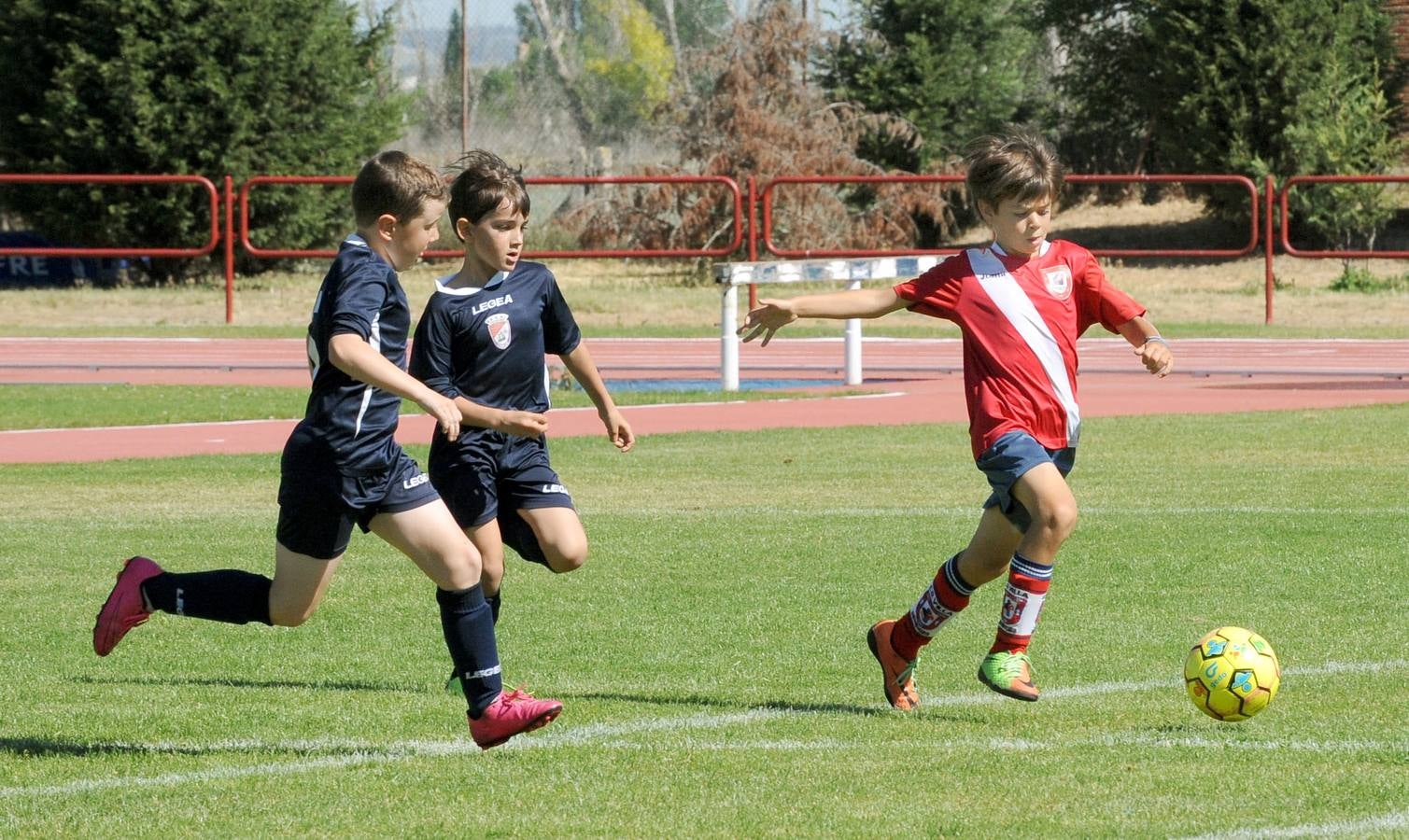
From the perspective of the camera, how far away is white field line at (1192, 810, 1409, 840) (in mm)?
4090

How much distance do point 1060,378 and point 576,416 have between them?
9671 mm

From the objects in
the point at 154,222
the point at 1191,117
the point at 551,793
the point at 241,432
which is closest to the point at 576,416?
the point at 241,432

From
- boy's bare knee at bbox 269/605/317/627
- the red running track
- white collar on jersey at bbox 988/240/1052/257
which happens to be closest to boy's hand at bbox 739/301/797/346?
white collar on jersey at bbox 988/240/1052/257

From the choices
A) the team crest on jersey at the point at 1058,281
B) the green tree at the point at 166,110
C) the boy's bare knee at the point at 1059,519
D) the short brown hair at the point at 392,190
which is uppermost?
the green tree at the point at 166,110

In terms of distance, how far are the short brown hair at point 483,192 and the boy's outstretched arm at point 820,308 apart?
869 mm

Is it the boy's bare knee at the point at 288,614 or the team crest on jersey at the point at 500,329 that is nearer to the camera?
the boy's bare knee at the point at 288,614

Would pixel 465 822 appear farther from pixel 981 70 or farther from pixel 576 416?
pixel 981 70

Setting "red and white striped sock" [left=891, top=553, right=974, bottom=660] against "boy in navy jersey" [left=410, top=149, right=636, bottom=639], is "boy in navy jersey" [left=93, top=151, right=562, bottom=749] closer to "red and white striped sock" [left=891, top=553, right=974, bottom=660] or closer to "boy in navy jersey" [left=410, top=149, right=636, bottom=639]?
"boy in navy jersey" [left=410, top=149, right=636, bottom=639]

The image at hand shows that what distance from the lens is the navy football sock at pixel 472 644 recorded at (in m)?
5.10

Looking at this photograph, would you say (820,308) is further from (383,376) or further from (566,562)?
(383,376)

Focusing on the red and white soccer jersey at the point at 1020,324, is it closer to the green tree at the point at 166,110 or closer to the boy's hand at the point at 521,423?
the boy's hand at the point at 521,423

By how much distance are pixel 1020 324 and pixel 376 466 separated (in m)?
2.02

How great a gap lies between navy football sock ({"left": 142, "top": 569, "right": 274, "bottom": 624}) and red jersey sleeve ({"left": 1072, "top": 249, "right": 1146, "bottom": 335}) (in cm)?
264

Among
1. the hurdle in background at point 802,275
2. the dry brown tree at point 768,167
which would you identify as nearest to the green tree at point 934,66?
the dry brown tree at point 768,167
